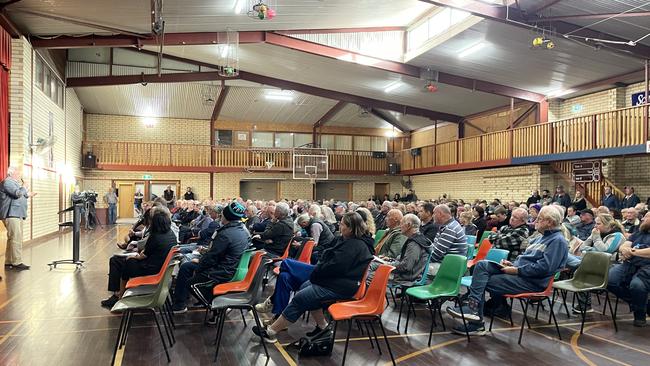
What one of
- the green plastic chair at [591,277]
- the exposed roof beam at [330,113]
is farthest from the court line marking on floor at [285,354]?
the exposed roof beam at [330,113]

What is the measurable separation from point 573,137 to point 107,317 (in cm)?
1174

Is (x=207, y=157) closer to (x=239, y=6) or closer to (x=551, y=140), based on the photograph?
(x=239, y=6)

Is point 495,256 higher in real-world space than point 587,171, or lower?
lower

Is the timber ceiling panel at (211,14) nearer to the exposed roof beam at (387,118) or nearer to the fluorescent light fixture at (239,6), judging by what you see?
the fluorescent light fixture at (239,6)

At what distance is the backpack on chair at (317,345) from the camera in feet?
12.6

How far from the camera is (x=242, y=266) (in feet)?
15.1

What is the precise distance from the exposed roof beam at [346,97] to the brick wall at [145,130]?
497 centimetres

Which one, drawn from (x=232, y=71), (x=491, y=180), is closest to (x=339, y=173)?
(x=491, y=180)

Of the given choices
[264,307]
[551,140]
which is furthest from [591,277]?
[551,140]

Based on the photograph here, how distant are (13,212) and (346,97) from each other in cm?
1249

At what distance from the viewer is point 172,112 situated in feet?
65.7

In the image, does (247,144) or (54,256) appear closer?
(54,256)

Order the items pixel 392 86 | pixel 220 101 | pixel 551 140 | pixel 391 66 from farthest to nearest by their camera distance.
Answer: pixel 220 101
pixel 392 86
pixel 391 66
pixel 551 140

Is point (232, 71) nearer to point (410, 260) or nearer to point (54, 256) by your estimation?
point (54, 256)
